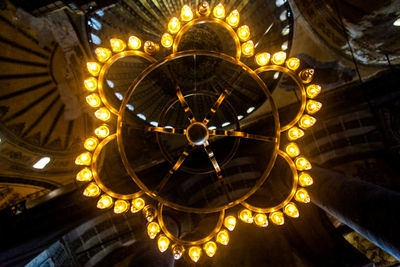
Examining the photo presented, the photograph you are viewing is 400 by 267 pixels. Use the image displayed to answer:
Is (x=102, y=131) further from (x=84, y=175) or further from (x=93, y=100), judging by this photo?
(x=84, y=175)

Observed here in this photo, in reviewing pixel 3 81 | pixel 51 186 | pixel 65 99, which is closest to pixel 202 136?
pixel 65 99

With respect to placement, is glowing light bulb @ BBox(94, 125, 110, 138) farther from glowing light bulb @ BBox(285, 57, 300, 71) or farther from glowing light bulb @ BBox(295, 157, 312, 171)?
glowing light bulb @ BBox(295, 157, 312, 171)

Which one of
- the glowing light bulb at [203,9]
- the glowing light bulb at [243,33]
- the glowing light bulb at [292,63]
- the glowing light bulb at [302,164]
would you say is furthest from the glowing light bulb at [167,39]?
the glowing light bulb at [302,164]

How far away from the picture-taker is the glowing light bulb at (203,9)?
89.4 inches

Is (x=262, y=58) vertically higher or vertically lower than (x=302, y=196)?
higher

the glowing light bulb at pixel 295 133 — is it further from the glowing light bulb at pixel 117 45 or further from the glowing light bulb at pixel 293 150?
the glowing light bulb at pixel 117 45

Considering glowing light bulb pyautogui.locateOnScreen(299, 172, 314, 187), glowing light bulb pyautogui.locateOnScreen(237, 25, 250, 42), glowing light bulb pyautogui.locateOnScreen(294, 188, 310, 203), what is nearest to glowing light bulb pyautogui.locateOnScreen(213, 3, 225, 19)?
glowing light bulb pyautogui.locateOnScreen(237, 25, 250, 42)

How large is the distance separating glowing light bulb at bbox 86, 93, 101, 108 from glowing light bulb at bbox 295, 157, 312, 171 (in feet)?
10.3

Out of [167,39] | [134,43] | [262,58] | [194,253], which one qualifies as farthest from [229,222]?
[134,43]

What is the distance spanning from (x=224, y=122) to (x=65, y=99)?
6664 millimetres

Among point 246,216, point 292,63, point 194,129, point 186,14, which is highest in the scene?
point 186,14

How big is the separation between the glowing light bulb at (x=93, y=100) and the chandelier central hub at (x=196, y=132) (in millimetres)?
1395

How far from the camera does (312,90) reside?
287 centimetres

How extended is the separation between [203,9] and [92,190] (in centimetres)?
285
